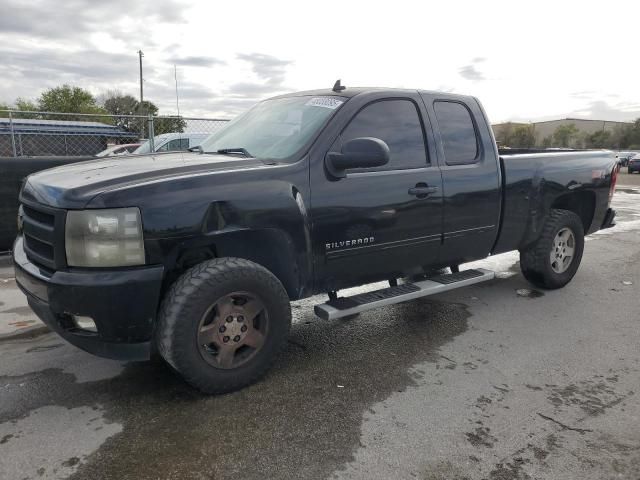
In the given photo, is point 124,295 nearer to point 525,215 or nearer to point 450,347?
point 450,347

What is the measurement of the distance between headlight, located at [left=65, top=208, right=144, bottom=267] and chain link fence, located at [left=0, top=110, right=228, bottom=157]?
769 centimetres

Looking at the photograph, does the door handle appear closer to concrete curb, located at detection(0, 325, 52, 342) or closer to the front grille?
the front grille

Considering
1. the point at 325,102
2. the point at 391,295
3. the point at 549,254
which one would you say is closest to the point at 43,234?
the point at 325,102

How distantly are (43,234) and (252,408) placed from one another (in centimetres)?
157

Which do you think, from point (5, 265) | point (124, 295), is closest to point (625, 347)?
point (124, 295)

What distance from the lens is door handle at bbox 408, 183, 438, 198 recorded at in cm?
387

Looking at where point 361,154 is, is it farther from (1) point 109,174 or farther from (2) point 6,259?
(2) point 6,259

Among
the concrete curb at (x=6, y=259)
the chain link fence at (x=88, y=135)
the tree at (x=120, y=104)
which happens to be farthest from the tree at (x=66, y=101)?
the concrete curb at (x=6, y=259)

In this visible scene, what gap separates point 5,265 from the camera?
6.08 m

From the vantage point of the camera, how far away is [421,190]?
12.9 feet

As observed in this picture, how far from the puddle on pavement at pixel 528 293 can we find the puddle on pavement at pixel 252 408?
5.42 feet

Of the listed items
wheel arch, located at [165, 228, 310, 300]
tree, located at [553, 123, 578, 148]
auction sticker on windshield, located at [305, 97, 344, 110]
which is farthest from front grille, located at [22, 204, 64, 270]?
tree, located at [553, 123, 578, 148]

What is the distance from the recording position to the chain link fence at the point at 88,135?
11.6 metres

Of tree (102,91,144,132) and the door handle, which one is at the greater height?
tree (102,91,144,132)
